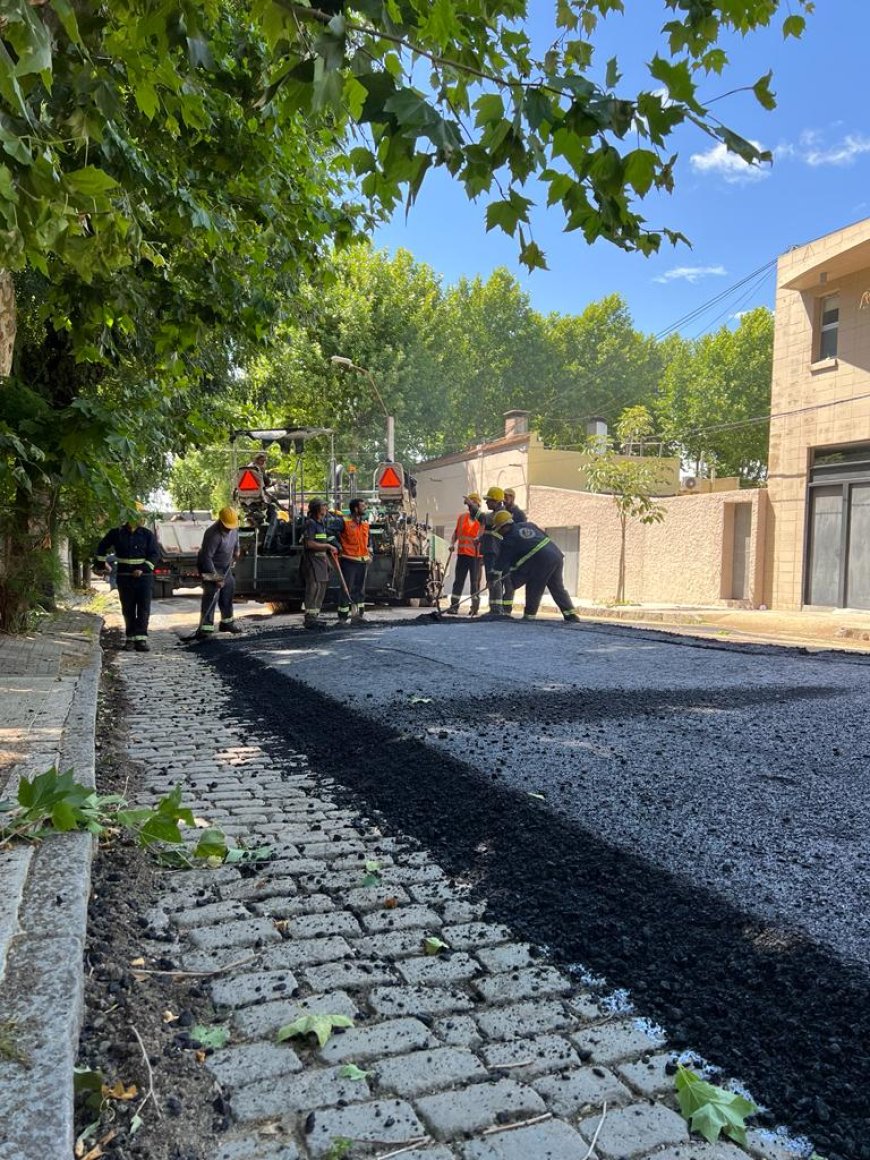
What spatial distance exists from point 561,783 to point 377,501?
1202 cm

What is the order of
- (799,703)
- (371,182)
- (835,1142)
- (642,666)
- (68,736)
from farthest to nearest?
(642,666)
(799,703)
(68,736)
(371,182)
(835,1142)

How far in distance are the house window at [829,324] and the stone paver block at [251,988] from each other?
17643 millimetres

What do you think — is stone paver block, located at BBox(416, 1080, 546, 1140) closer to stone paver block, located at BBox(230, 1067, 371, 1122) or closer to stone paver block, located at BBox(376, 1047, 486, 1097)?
stone paver block, located at BBox(376, 1047, 486, 1097)

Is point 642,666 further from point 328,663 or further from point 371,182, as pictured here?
point 371,182

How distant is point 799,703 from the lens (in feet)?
19.1

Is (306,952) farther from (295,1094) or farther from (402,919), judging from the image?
(295,1094)

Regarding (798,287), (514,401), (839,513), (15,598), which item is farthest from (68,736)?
(514,401)

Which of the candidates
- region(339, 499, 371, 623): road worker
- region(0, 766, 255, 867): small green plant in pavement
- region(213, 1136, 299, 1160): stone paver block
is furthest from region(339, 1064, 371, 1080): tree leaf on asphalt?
region(339, 499, 371, 623): road worker

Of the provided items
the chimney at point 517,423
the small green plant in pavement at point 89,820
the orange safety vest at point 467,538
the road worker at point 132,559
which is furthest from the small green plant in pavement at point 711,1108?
the chimney at point 517,423

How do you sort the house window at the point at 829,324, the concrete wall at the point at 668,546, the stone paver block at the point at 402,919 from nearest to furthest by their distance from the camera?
the stone paver block at the point at 402,919 → the house window at the point at 829,324 → the concrete wall at the point at 668,546

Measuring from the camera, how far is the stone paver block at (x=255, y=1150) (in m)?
1.75

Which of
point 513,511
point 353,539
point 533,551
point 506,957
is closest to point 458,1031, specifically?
point 506,957

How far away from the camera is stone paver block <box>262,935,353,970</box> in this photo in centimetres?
258

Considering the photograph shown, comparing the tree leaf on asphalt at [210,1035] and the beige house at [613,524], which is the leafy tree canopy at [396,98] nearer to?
the tree leaf on asphalt at [210,1035]
